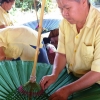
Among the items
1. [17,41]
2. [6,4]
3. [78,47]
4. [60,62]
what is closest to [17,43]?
[17,41]

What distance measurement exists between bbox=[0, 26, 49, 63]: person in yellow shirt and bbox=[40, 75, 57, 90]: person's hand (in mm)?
443

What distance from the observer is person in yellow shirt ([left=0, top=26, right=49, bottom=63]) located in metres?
1.36

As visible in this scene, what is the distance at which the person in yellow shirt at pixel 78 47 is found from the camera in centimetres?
89

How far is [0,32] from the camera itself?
1.34 m

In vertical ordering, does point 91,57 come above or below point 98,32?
below

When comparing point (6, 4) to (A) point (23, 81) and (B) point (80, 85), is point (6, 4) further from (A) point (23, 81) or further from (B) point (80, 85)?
(B) point (80, 85)

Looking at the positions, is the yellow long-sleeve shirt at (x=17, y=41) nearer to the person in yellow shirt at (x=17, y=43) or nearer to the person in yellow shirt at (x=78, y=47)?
the person in yellow shirt at (x=17, y=43)

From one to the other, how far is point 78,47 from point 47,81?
223mm

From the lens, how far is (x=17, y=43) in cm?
139

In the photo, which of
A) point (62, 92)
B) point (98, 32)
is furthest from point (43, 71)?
point (98, 32)

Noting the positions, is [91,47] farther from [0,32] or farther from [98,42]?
[0,32]

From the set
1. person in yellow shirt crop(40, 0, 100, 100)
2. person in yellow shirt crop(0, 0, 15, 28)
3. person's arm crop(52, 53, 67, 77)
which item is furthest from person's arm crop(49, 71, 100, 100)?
person in yellow shirt crop(0, 0, 15, 28)

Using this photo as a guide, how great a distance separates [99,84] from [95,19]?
311 millimetres

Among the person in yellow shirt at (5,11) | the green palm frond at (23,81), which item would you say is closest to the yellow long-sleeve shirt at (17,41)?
the green palm frond at (23,81)
